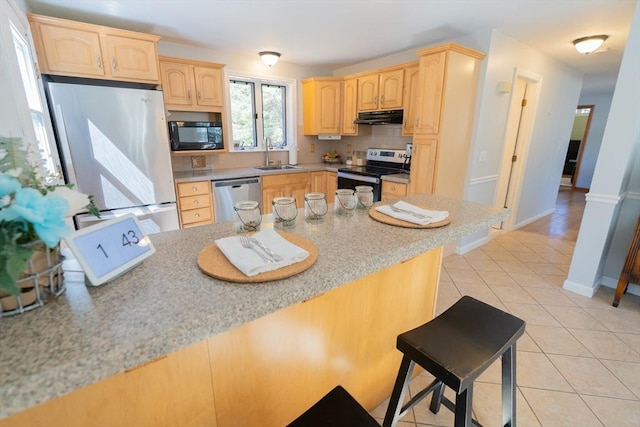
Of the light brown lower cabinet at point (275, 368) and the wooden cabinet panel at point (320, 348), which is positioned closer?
the light brown lower cabinet at point (275, 368)

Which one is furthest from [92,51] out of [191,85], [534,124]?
[534,124]

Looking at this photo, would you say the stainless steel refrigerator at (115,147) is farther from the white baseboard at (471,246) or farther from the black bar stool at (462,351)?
the white baseboard at (471,246)

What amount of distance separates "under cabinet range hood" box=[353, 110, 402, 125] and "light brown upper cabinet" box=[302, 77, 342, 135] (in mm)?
426

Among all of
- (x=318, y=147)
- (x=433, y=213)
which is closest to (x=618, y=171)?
(x=433, y=213)

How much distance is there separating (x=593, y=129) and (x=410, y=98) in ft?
21.2

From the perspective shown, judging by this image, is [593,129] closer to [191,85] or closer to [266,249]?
[191,85]

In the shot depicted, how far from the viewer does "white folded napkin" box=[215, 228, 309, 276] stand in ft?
2.62

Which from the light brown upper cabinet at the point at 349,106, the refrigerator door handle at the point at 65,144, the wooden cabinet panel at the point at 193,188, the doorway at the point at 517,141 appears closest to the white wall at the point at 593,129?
the doorway at the point at 517,141

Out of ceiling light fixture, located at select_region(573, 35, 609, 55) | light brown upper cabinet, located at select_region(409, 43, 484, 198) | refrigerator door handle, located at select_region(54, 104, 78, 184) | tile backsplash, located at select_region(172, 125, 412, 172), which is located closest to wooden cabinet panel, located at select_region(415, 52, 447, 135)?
light brown upper cabinet, located at select_region(409, 43, 484, 198)

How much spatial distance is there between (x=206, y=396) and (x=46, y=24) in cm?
316

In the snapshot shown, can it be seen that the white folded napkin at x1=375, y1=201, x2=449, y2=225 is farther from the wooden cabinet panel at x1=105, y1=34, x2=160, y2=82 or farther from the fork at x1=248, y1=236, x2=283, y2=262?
the wooden cabinet panel at x1=105, y1=34, x2=160, y2=82

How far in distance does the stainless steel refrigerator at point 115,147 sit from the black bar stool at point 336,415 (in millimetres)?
2392

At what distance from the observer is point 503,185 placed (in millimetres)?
4156

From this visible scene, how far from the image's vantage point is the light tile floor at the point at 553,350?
153 centimetres
